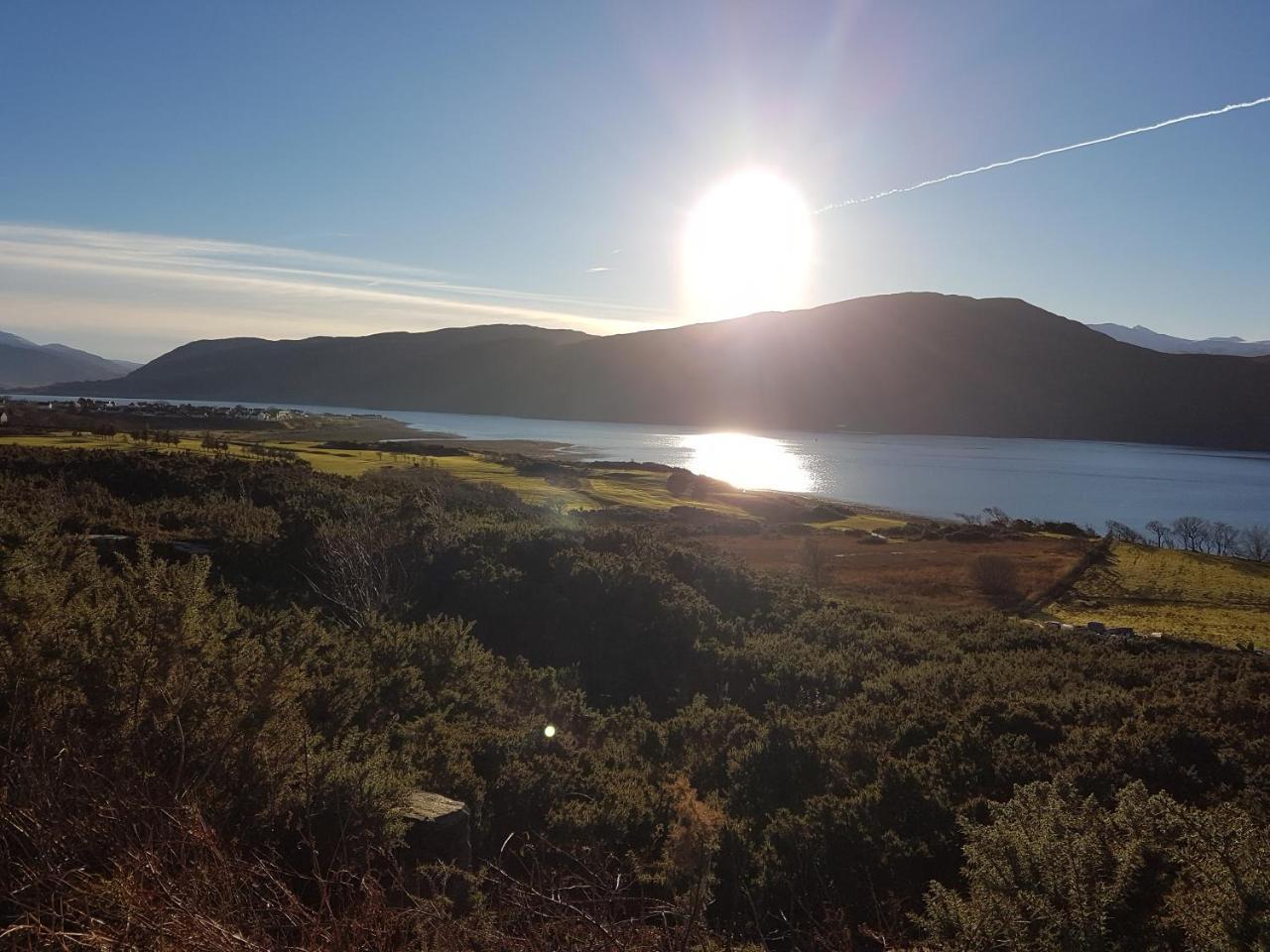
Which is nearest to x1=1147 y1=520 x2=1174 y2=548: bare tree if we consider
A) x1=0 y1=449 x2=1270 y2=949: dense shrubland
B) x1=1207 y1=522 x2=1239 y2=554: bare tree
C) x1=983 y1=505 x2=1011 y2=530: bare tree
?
x1=1207 y1=522 x2=1239 y2=554: bare tree

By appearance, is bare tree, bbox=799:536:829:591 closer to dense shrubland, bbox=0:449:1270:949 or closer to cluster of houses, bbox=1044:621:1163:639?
cluster of houses, bbox=1044:621:1163:639

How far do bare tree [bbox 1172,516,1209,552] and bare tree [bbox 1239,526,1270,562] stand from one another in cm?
211

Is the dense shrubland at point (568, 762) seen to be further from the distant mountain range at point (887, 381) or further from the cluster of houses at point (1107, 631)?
the distant mountain range at point (887, 381)

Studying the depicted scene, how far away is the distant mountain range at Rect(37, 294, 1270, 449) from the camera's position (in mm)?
132875

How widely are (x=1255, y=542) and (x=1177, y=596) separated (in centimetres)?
2796

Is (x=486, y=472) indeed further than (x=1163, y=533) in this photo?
No

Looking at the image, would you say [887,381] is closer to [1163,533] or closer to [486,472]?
[1163,533]

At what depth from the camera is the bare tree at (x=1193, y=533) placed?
4828cm

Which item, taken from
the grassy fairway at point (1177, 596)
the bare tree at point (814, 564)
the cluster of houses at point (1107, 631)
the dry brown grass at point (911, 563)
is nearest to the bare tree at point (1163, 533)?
the grassy fairway at point (1177, 596)

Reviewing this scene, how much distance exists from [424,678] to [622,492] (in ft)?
110

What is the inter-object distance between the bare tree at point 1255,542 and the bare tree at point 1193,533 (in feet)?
6.92

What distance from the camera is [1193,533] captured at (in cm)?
4806

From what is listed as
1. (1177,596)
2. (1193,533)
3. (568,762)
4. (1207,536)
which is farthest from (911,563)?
(1207,536)

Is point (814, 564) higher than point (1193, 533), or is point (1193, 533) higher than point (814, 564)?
point (814, 564)
